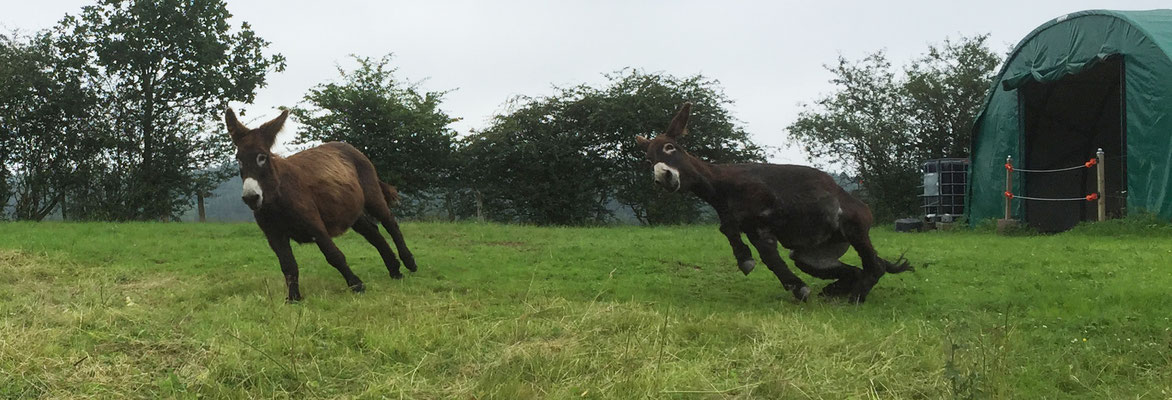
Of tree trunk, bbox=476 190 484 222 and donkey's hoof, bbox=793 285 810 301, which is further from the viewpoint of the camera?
tree trunk, bbox=476 190 484 222

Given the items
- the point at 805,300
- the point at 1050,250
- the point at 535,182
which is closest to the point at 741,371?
the point at 805,300

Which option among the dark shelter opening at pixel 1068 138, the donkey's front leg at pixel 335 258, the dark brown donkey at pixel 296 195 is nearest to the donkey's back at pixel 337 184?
the dark brown donkey at pixel 296 195

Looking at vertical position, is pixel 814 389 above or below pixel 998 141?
below

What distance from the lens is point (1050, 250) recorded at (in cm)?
1101

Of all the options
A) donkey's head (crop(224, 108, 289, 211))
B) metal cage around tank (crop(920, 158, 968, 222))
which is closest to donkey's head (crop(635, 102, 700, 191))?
donkey's head (crop(224, 108, 289, 211))

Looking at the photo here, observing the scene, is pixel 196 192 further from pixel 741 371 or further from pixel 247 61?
pixel 741 371

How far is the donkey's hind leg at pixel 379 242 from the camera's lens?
862cm

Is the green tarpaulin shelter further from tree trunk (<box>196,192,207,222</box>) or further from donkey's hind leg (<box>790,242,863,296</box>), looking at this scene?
tree trunk (<box>196,192,207,222</box>)

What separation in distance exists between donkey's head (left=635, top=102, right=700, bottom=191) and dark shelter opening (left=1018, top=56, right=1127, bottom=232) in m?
13.3

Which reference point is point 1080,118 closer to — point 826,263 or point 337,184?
point 826,263

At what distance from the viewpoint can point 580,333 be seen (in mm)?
4941

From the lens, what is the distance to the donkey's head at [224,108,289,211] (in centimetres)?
645

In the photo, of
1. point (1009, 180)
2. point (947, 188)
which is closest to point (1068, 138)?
point (1009, 180)

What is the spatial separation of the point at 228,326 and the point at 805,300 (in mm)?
4593
